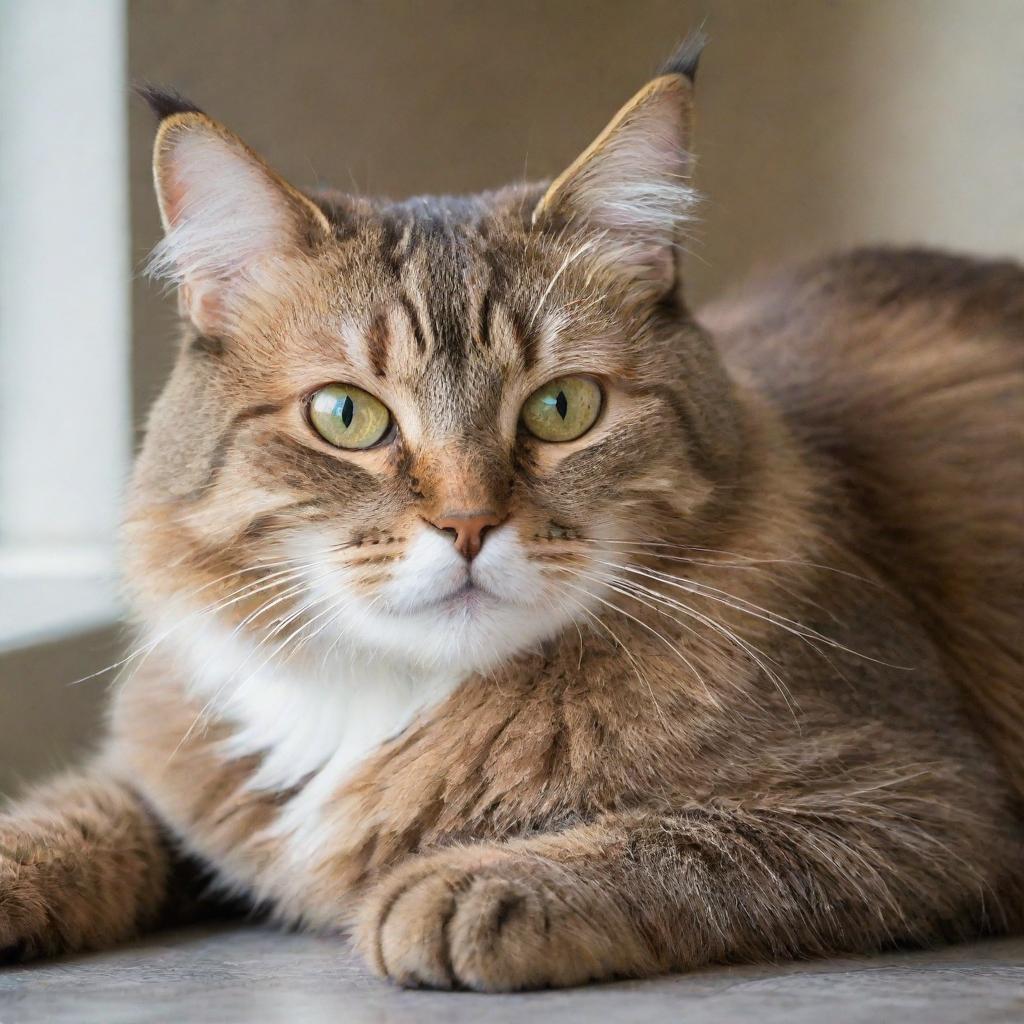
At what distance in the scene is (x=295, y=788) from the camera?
1.76 metres

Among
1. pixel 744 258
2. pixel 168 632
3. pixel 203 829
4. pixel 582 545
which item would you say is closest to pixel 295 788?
pixel 203 829

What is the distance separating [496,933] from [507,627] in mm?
362

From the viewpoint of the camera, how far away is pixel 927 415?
7.03ft

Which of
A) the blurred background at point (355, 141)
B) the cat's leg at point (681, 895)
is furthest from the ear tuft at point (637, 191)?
the cat's leg at point (681, 895)

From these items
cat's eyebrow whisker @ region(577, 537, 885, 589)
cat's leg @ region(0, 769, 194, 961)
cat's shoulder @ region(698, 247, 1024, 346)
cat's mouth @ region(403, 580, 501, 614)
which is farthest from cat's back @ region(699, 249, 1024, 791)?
cat's leg @ region(0, 769, 194, 961)

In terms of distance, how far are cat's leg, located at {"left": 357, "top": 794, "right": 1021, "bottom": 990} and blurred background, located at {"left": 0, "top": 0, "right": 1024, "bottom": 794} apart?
2.78 ft

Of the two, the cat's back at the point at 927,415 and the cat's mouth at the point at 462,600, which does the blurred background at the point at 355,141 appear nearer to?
the cat's back at the point at 927,415

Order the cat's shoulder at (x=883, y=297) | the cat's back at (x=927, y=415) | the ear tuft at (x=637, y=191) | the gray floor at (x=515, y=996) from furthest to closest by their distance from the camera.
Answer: the cat's shoulder at (x=883, y=297), the cat's back at (x=927, y=415), the ear tuft at (x=637, y=191), the gray floor at (x=515, y=996)

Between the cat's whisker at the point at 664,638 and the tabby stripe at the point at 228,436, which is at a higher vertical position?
the tabby stripe at the point at 228,436

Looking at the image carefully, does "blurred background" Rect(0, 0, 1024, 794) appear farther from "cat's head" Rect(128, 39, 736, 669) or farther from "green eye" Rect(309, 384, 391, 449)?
"green eye" Rect(309, 384, 391, 449)

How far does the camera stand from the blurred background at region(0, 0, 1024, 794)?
244 centimetres

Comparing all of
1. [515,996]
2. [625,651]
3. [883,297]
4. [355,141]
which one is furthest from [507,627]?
[355,141]

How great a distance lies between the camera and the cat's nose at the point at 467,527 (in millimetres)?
1465

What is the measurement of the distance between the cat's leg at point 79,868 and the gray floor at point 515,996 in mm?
47
